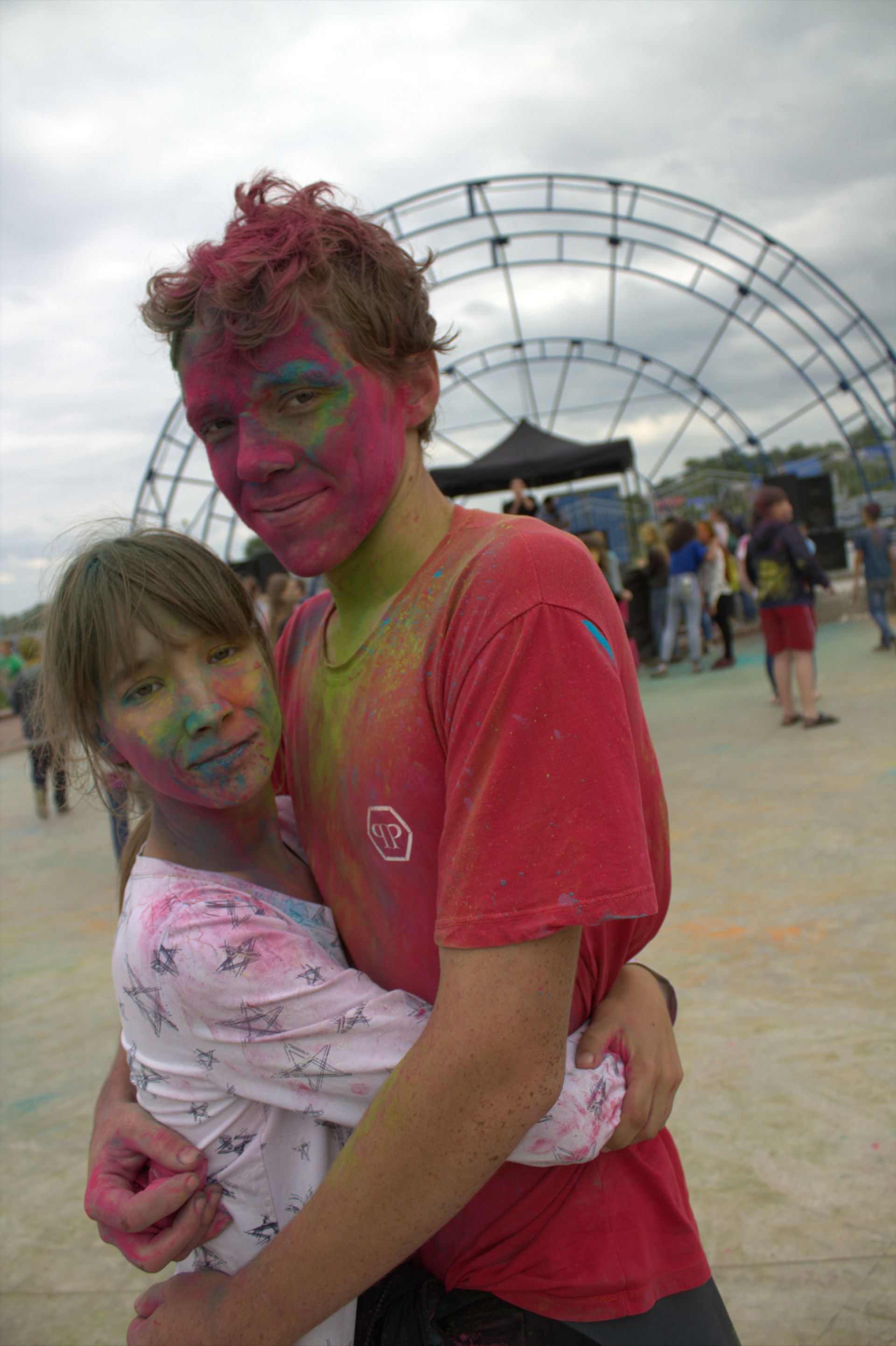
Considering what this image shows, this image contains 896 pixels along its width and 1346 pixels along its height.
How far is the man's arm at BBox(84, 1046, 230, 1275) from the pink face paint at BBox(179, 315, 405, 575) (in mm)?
694

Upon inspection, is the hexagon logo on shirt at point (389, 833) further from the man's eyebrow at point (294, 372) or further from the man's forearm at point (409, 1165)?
the man's eyebrow at point (294, 372)

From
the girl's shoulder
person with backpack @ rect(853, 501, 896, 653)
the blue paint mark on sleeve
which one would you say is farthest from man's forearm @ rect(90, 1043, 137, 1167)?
person with backpack @ rect(853, 501, 896, 653)

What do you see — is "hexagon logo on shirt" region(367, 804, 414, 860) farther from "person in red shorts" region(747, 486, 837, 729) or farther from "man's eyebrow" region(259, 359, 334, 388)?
"person in red shorts" region(747, 486, 837, 729)

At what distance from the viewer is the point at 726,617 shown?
34.5 ft

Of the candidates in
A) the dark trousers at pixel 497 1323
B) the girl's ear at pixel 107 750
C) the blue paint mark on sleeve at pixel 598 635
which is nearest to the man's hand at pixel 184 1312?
the dark trousers at pixel 497 1323

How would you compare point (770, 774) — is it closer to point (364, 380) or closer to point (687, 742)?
point (687, 742)

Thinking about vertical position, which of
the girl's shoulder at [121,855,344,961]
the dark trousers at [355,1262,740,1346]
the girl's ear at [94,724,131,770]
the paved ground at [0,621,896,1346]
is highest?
the girl's ear at [94,724,131,770]

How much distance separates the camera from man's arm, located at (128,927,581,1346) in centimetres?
83

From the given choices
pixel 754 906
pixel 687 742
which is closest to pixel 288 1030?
pixel 754 906

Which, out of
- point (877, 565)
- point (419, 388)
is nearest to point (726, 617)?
point (877, 565)

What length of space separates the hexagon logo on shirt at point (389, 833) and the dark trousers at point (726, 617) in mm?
10028

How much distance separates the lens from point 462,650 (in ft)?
3.04

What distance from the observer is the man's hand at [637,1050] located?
1057mm

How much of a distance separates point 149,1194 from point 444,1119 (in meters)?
0.42
